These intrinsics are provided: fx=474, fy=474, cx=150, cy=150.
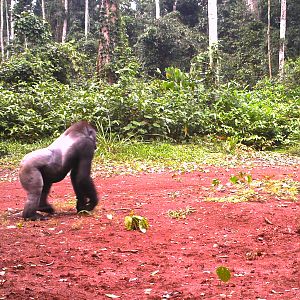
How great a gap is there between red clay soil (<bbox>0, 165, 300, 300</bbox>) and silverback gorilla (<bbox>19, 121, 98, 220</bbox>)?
247 mm

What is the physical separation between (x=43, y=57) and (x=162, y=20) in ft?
33.0

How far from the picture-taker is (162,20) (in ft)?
92.9

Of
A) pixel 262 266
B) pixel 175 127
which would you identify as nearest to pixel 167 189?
pixel 262 266

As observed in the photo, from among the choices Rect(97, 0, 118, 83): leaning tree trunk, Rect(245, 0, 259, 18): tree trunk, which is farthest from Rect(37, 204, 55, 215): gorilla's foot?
Rect(245, 0, 259, 18): tree trunk

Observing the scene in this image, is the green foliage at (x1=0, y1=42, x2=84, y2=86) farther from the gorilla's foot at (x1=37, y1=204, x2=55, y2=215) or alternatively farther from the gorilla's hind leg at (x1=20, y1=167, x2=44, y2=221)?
the gorilla's hind leg at (x1=20, y1=167, x2=44, y2=221)

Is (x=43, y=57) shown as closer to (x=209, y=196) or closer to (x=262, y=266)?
(x=209, y=196)

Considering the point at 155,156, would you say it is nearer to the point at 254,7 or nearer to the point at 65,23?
the point at 254,7

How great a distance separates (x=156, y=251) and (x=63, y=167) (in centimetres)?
197

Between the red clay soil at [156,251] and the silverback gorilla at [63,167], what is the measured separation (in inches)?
9.7

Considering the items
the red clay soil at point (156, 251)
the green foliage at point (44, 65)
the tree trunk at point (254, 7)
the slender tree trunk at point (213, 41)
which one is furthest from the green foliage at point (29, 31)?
the red clay soil at point (156, 251)

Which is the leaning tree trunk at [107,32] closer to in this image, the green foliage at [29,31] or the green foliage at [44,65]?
the green foliage at [44,65]

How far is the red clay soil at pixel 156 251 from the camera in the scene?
3.19m

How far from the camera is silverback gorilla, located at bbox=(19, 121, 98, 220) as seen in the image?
217 inches

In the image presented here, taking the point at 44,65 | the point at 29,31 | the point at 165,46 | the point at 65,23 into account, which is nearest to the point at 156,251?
the point at 44,65
